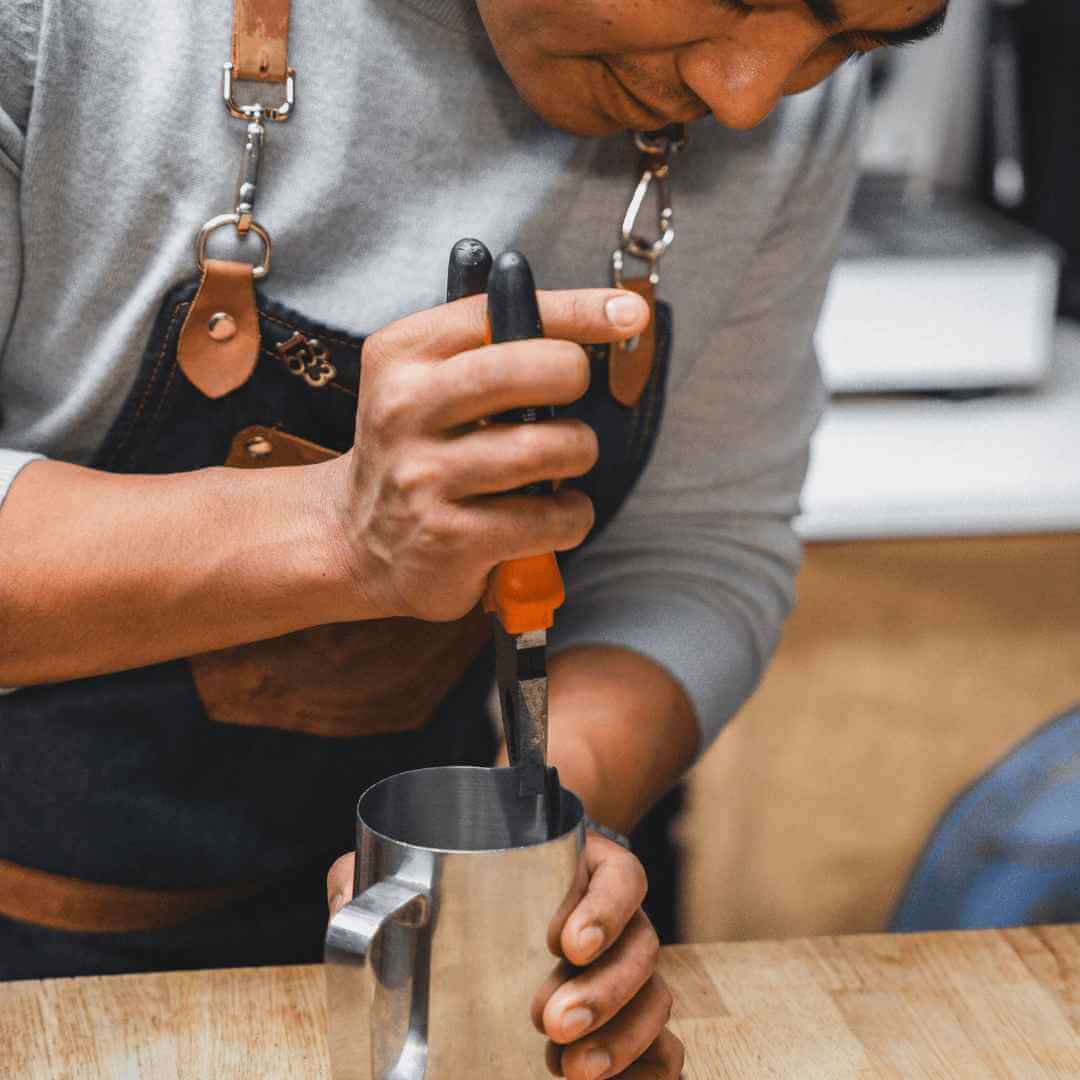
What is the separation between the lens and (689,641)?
3.55 feet

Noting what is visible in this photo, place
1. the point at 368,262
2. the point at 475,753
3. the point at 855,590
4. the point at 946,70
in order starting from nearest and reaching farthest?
the point at 368,262, the point at 475,753, the point at 855,590, the point at 946,70

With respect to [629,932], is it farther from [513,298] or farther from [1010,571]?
[1010,571]

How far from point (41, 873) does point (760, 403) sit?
583 mm

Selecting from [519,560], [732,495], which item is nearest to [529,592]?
[519,560]

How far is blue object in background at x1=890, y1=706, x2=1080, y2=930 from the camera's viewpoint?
1.57m

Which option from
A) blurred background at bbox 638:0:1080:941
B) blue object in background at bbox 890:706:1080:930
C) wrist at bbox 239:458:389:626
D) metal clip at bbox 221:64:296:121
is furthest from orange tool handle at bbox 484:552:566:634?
blurred background at bbox 638:0:1080:941

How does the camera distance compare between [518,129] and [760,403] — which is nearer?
[518,129]

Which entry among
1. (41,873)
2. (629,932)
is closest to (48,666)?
(41,873)

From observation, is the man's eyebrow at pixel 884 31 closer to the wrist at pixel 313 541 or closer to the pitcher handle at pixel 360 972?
the wrist at pixel 313 541

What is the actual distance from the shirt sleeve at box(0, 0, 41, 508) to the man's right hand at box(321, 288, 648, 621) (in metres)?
0.20

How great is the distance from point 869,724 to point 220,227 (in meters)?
1.34

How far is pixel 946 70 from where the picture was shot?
8.24 ft

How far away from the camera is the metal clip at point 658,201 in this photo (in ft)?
3.21

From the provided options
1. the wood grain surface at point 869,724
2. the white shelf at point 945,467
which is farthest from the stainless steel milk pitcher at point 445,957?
the wood grain surface at point 869,724
